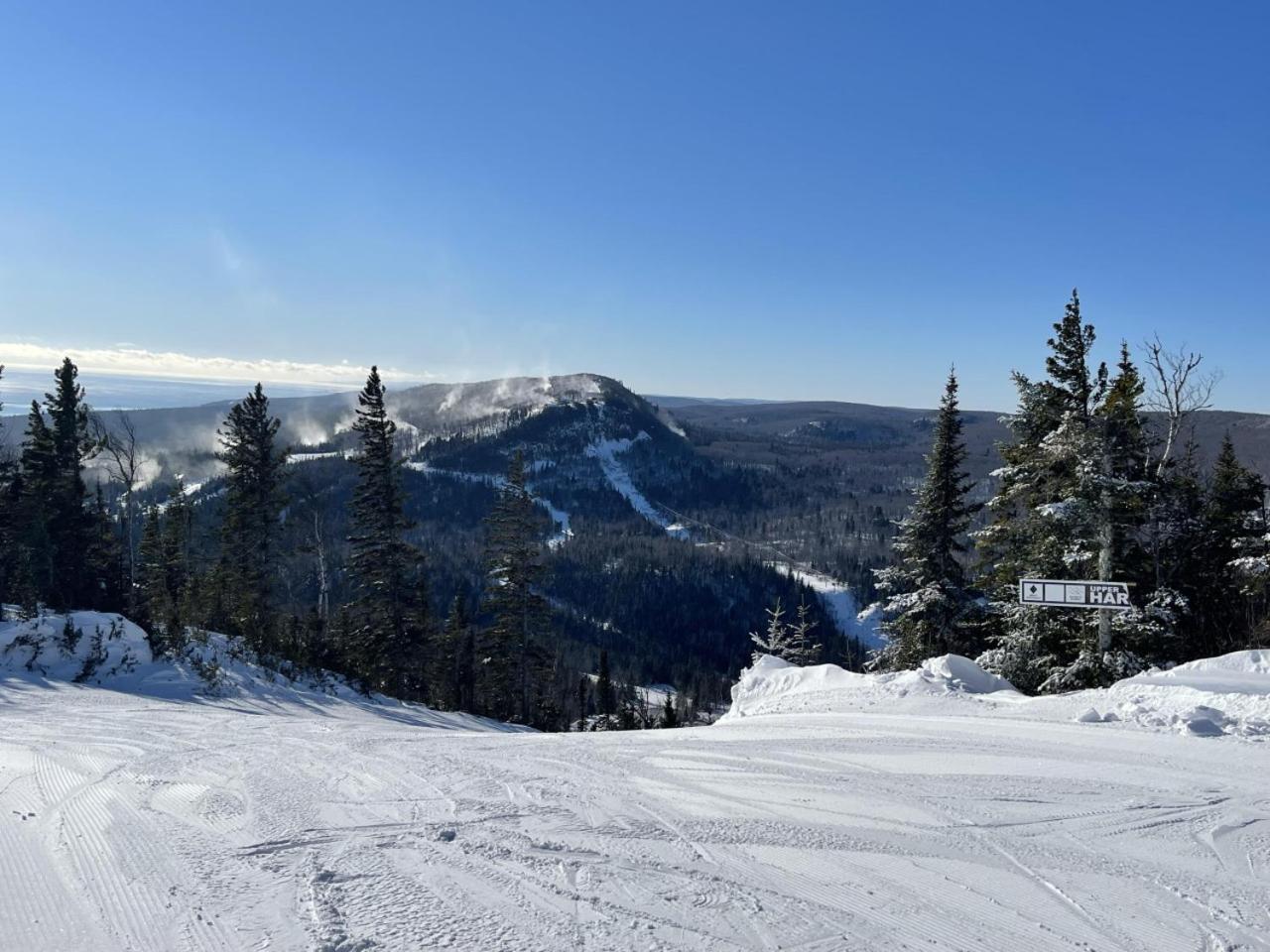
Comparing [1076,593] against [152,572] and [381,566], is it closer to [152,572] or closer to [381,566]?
[381,566]

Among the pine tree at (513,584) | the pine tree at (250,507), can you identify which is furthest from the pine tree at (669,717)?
the pine tree at (250,507)

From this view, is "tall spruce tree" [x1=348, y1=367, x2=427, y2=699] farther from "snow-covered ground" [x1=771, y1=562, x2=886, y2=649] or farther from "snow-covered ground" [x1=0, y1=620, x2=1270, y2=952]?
"snow-covered ground" [x1=771, y1=562, x2=886, y2=649]

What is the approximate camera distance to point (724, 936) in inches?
167

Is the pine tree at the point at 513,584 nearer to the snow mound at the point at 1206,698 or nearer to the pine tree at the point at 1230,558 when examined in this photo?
the pine tree at the point at 1230,558

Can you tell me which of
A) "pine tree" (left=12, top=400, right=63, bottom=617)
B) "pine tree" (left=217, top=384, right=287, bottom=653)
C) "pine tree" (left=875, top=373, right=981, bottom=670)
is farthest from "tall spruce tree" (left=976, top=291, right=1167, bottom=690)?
"pine tree" (left=12, top=400, right=63, bottom=617)

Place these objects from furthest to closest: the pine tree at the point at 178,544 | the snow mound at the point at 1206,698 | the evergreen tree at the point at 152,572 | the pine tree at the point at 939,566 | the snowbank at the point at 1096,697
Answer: the pine tree at the point at 178,544 → the evergreen tree at the point at 152,572 → the pine tree at the point at 939,566 → the snowbank at the point at 1096,697 → the snow mound at the point at 1206,698

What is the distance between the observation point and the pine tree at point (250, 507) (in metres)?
28.9

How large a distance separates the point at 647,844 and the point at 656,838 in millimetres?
146

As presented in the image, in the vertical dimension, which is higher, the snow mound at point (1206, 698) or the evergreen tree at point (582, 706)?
the snow mound at point (1206, 698)

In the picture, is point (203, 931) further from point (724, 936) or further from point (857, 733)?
point (857, 733)

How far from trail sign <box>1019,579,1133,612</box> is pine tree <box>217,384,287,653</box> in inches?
1069

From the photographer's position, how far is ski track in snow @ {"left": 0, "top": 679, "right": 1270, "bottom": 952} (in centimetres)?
434

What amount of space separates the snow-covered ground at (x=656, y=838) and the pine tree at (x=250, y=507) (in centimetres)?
2048

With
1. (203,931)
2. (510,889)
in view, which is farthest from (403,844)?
(203,931)
